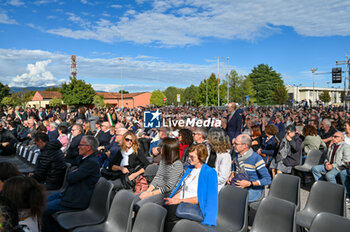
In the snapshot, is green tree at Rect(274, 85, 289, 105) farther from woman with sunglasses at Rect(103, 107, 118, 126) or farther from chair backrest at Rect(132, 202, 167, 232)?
chair backrest at Rect(132, 202, 167, 232)

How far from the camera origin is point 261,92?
7206 centimetres

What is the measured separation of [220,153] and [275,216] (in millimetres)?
1683

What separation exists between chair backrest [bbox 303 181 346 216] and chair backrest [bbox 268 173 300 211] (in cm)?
21

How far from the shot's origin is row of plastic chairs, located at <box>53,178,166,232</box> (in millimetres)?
2803

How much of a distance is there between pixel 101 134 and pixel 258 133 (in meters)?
4.38

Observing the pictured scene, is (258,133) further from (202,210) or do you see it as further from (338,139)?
(202,210)

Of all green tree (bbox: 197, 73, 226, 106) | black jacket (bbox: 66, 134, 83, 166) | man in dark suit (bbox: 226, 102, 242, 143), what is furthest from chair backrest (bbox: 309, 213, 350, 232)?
green tree (bbox: 197, 73, 226, 106)

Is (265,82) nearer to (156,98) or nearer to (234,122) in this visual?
(156,98)

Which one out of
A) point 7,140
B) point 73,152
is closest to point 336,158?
point 73,152

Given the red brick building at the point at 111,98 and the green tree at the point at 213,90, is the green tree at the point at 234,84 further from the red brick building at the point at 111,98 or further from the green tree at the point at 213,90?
the red brick building at the point at 111,98

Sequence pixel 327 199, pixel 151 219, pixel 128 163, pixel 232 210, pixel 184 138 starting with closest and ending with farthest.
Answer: pixel 151 219 < pixel 232 210 < pixel 327 199 < pixel 128 163 < pixel 184 138

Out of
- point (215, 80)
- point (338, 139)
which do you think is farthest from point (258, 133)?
point (215, 80)

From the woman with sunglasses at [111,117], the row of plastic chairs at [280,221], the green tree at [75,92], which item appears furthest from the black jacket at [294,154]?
the green tree at [75,92]

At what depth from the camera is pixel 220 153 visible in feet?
15.1
